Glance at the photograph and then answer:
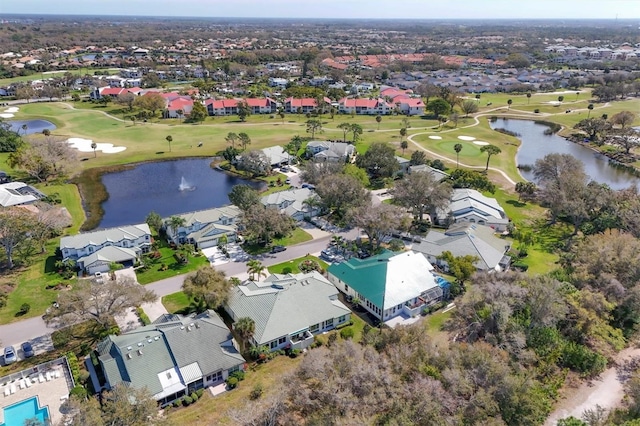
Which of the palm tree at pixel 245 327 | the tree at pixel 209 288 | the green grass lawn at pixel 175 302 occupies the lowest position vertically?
the green grass lawn at pixel 175 302

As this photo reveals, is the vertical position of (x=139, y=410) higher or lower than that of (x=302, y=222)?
higher

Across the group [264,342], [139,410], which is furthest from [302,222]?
[139,410]

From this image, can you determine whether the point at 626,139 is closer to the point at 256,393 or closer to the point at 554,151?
the point at 554,151

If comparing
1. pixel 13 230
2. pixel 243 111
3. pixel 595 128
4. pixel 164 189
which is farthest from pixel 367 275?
pixel 595 128

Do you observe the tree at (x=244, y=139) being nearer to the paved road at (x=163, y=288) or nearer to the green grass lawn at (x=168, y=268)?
the paved road at (x=163, y=288)

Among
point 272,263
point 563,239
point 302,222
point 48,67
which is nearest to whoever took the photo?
point 272,263

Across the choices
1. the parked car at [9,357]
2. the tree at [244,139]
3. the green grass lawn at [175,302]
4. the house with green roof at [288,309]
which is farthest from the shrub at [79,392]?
the tree at [244,139]

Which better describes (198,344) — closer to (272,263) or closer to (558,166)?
(272,263)
